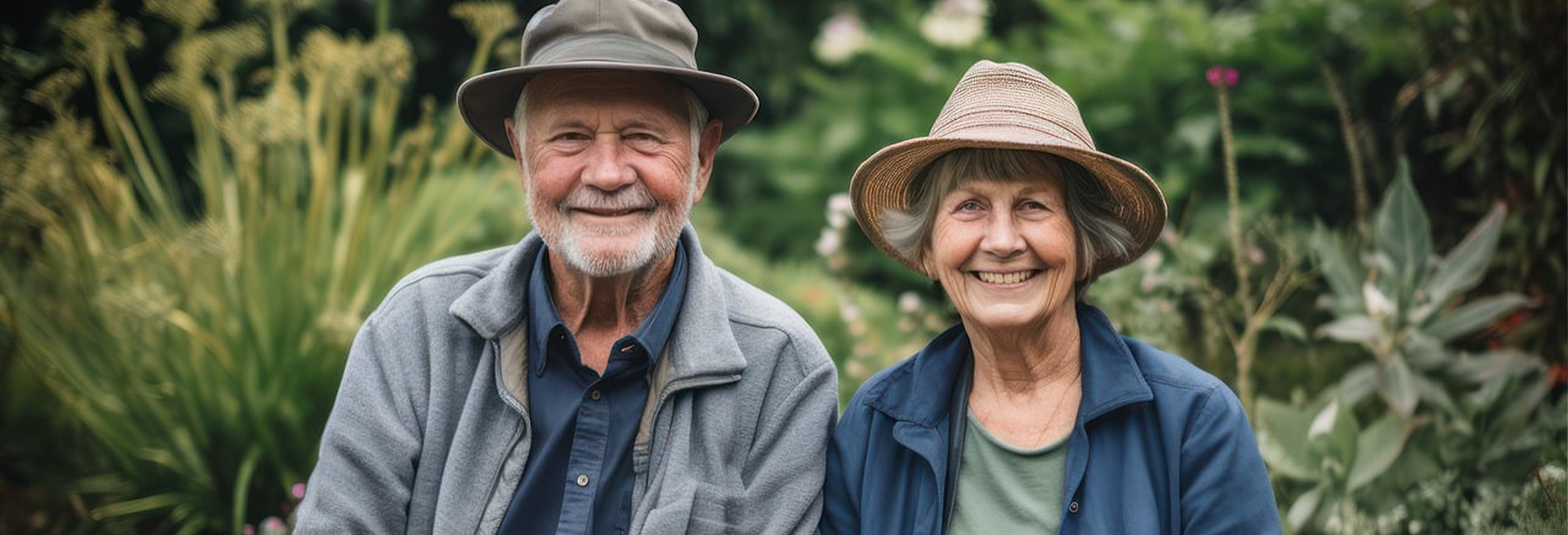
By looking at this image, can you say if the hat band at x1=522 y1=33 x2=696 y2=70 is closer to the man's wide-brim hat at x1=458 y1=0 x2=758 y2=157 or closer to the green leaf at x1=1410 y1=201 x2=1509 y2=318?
the man's wide-brim hat at x1=458 y1=0 x2=758 y2=157

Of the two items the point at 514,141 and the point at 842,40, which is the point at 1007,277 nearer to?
the point at 514,141

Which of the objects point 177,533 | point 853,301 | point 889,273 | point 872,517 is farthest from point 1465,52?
point 177,533

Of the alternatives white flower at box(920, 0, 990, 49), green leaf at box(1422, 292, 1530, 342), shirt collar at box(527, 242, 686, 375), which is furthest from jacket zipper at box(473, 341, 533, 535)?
white flower at box(920, 0, 990, 49)

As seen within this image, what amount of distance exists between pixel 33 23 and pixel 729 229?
3933 mm

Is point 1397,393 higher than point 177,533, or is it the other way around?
point 1397,393

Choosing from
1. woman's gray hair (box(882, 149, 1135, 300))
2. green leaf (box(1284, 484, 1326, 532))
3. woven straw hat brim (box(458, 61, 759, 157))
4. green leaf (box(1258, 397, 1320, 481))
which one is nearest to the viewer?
woman's gray hair (box(882, 149, 1135, 300))

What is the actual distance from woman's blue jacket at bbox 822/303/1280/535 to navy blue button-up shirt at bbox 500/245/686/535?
45 cm

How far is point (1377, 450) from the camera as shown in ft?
12.2

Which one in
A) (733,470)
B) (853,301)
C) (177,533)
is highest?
(733,470)

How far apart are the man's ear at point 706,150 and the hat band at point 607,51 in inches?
10.7

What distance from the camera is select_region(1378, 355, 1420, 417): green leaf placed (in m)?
3.77

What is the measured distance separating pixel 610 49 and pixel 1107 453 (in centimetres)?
127

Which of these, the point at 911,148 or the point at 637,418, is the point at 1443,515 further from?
the point at 637,418

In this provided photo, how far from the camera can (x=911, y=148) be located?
105 inches
